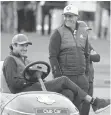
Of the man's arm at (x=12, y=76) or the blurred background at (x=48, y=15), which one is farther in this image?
the blurred background at (x=48, y=15)

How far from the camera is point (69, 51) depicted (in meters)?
9.91

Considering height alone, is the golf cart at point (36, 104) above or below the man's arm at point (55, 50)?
below

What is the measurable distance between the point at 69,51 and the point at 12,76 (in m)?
1.32

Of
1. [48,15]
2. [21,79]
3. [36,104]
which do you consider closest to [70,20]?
[21,79]

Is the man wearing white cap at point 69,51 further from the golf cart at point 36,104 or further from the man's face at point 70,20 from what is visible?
the golf cart at point 36,104

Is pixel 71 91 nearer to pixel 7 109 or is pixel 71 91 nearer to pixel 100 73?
pixel 7 109

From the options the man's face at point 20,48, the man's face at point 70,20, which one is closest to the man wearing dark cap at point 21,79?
the man's face at point 20,48

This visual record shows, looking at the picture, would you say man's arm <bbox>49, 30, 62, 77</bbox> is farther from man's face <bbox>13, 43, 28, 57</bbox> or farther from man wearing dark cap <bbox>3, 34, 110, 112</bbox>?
man's face <bbox>13, 43, 28, 57</bbox>

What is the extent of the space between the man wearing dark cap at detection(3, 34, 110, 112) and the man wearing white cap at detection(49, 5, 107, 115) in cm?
71

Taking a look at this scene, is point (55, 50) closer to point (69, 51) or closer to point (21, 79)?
point (69, 51)

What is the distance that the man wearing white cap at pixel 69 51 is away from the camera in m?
9.91

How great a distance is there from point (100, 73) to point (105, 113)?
7.41 m

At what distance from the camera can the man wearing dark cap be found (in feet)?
29.2

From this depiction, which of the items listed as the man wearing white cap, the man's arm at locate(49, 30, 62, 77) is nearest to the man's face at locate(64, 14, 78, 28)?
the man wearing white cap
